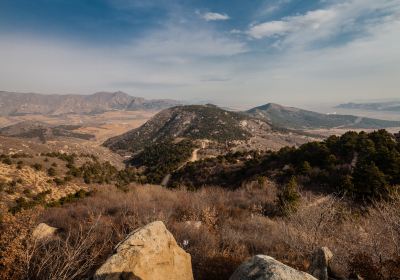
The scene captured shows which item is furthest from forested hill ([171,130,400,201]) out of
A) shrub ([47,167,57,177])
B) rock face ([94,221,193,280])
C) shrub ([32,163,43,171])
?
shrub ([32,163,43,171])

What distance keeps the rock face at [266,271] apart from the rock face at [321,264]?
13.4 feet

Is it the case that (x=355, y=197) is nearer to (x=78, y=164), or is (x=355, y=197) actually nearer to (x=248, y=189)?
(x=248, y=189)

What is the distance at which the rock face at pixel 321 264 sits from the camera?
9516 mm

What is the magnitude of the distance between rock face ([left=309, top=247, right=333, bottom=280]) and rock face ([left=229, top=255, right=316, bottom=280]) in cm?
409

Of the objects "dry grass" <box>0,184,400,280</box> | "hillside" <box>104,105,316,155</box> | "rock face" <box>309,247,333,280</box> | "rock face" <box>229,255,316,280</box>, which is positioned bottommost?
"hillside" <box>104,105,316,155</box>

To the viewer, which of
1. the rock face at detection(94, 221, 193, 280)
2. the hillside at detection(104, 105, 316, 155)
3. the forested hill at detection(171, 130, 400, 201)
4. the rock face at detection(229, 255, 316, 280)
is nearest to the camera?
the rock face at detection(229, 255, 316, 280)

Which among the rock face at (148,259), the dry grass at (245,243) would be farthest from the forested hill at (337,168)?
the rock face at (148,259)

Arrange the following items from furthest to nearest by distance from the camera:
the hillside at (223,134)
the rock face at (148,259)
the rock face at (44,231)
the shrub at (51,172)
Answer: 1. the hillside at (223,134)
2. the shrub at (51,172)
3. the rock face at (44,231)
4. the rock face at (148,259)

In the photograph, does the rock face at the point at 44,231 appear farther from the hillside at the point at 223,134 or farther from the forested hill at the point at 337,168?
the hillside at the point at 223,134

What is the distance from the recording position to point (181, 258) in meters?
9.08

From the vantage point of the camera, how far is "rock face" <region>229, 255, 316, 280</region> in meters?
5.87

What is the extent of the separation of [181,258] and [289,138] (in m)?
173

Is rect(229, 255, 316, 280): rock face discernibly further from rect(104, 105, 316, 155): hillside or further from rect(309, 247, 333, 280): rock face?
rect(104, 105, 316, 155): hillside

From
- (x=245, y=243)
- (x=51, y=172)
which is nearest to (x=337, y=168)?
(x=245, y=243)
